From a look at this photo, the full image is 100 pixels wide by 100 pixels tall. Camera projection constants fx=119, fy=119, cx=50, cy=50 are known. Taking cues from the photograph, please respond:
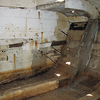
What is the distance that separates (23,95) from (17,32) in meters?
2.71

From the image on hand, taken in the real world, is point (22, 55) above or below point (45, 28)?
below

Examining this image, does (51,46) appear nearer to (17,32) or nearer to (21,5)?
(17,32)

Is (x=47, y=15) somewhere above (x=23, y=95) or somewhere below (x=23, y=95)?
above

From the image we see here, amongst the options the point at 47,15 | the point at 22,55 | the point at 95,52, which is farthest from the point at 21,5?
the point at 95,52

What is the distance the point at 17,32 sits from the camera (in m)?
5.39

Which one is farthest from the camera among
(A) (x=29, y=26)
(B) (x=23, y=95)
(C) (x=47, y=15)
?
(C) (x=47, y=15)

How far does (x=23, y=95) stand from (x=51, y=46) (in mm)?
3146

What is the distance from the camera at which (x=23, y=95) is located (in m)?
4.56

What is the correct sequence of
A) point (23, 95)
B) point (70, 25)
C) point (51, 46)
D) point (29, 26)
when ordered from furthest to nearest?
point (70, 25), point (51, 46), point (29, 26), point (23, 95)

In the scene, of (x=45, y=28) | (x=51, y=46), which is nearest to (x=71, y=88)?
(x=51, y=46)

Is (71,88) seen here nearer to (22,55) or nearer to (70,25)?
(22,55)

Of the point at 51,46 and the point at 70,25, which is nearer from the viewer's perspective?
the point at 51,46

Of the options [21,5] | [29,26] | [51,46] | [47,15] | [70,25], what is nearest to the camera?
[21,5]

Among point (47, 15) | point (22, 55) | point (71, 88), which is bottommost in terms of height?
point (71, 88)
